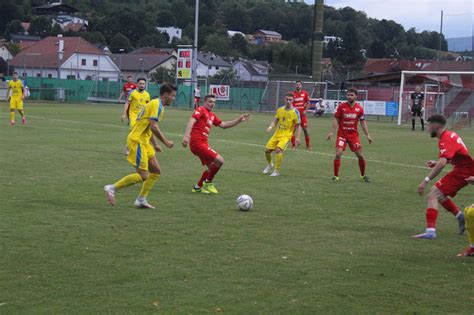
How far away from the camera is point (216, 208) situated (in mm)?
11875

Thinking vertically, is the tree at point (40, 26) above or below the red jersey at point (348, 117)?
above

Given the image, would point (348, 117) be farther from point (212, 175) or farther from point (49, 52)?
point (49, 52)

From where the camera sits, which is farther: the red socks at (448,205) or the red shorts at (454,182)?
the red socks at (448,205)

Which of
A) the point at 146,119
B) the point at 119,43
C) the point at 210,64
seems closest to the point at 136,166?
the point at 146,119

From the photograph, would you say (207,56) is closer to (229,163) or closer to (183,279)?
(229,163)

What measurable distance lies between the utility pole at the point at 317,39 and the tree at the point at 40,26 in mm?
82630

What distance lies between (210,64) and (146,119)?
10228 centimetres

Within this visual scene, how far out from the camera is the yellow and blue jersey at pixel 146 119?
1153cm

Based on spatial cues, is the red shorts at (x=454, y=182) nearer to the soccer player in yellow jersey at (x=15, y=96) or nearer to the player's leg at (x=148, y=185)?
the player's leg at (x=148, y=185)

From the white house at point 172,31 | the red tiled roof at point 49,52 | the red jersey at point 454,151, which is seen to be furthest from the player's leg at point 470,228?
the white house at point 172,31

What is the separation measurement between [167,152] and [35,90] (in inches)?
1905

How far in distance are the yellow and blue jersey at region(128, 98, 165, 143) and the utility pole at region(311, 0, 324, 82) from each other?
50.7 meters

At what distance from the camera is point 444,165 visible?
927 centimetres

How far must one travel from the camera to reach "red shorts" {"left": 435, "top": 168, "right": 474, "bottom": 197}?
9617 mm
